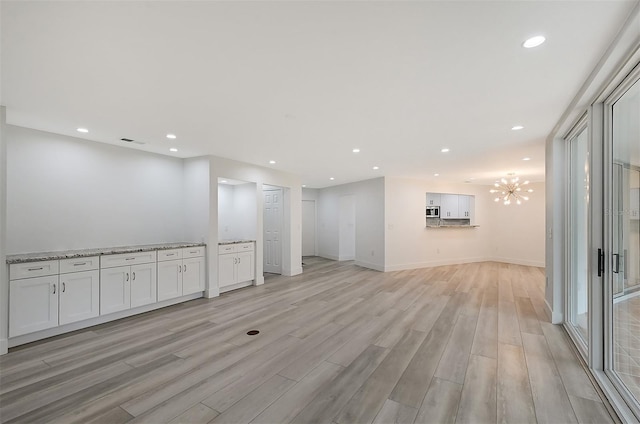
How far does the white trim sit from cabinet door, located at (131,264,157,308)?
158 mm

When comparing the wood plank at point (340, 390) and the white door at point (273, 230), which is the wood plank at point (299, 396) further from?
the white door at point (273, 230)

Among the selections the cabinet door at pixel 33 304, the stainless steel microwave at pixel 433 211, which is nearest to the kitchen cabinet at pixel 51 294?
the cabinet door at pixel 33 304

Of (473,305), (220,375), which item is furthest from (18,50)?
(473,305)

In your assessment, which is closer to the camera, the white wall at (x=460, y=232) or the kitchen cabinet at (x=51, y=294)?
the kitchen cabinet at (x=51, y=294)

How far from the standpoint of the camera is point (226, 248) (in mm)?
5254

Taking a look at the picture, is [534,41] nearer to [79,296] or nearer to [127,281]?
[127,281]

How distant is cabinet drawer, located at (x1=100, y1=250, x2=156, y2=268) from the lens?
370cm

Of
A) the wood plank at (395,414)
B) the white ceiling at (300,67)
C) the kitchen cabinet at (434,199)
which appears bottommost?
the wood plank at (395,414)

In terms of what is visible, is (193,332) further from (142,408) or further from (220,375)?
(142,408)

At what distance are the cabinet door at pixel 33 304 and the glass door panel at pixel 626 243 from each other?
555 centimetres

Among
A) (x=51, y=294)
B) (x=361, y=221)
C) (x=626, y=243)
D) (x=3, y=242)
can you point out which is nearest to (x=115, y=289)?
(x=51, y=294)

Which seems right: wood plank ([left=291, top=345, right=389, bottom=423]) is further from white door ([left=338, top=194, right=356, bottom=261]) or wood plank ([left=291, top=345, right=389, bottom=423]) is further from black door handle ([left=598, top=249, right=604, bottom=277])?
white door ([left=338, top=194, right=356, bottom=261])

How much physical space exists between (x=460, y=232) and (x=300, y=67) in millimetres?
7981

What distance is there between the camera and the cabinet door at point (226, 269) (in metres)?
5.12
